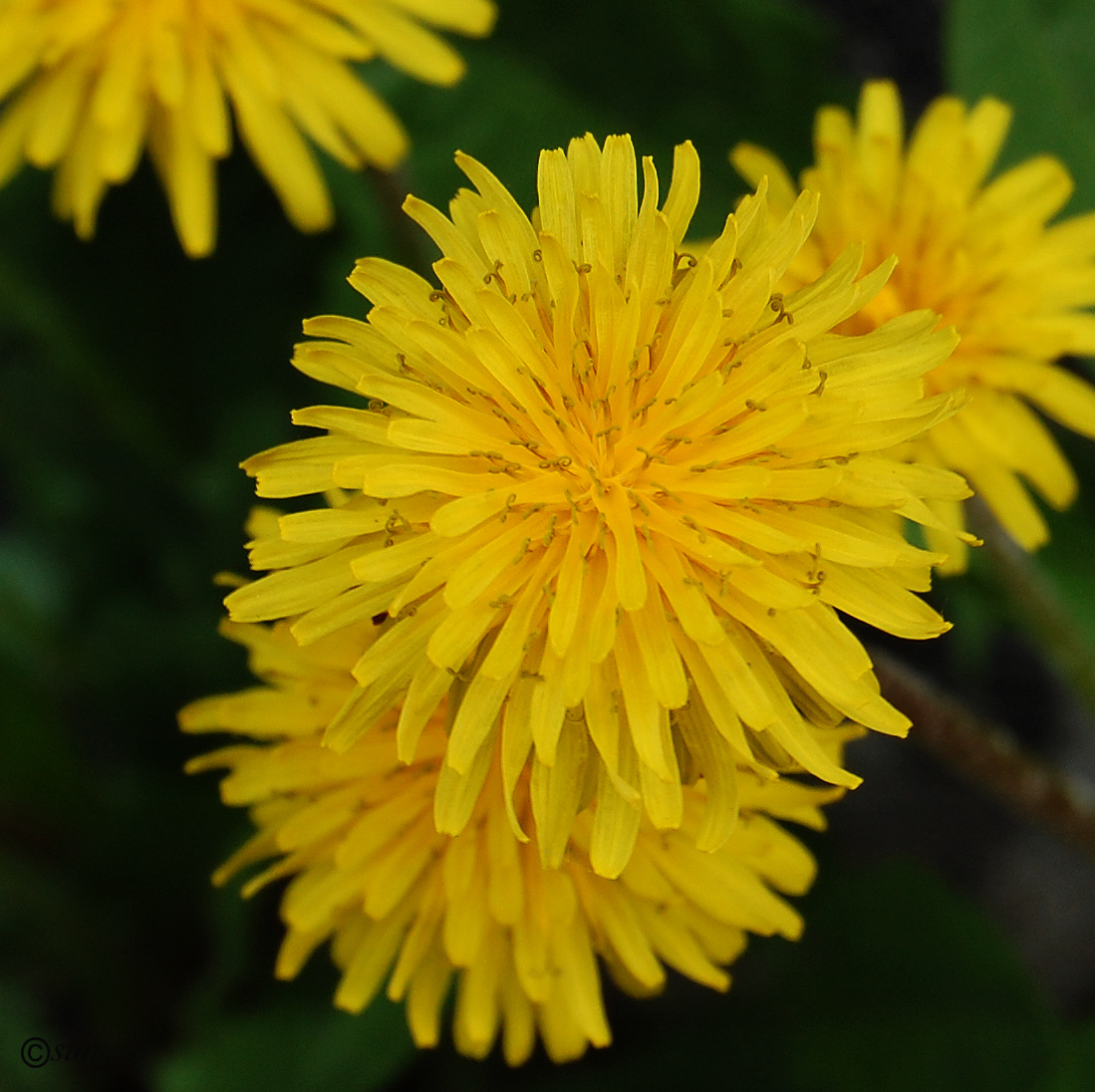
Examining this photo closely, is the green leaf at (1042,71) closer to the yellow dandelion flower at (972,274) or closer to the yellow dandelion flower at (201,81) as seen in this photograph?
the yellow dandelion flower at (972,274)

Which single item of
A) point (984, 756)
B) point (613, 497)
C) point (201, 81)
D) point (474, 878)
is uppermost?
point (201, 81)

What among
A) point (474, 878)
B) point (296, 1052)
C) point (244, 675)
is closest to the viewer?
point (474, 878)

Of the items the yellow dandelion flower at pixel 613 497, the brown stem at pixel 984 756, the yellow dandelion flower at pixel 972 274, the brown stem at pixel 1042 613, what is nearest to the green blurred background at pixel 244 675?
the brown stem at pixel 1042 613

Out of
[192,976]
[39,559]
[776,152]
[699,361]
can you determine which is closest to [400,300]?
[699,361]

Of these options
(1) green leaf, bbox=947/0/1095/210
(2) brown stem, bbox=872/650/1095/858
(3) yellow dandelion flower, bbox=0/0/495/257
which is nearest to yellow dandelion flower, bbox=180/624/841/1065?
(2) brown stem, bbox=872/650/1095/858

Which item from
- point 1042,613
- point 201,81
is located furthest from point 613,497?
point 201,81

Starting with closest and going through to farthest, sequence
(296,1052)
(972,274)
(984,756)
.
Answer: (972,274) < (984,756) < (296,1052)

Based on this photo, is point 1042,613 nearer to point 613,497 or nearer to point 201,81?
point 613,497

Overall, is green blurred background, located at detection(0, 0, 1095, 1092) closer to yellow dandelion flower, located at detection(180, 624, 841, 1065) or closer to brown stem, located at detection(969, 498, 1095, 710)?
brown stem, located at detection(969, 498, 1095, 710)
